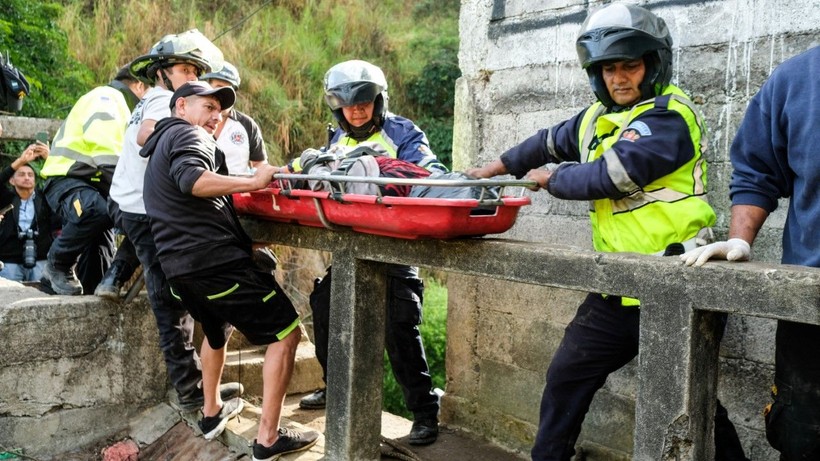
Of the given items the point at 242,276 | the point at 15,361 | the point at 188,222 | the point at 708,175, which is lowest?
the point at 15,361

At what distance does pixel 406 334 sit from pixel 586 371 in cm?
152

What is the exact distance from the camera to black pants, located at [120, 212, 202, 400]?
4.94 m

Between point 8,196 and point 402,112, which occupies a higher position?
point 402,112

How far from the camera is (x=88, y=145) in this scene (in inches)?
223

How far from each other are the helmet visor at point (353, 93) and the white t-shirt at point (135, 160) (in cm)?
101

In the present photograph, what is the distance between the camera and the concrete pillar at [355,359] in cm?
386

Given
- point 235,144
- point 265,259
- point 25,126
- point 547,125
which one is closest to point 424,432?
point 265,259

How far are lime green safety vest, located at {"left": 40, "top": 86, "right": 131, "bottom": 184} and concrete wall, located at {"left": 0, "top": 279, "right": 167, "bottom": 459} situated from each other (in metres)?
0.87

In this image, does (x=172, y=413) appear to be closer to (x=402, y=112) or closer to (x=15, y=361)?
(x=15, y=361)

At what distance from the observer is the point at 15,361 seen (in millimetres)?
5059

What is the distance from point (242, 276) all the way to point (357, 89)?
4.01 ft

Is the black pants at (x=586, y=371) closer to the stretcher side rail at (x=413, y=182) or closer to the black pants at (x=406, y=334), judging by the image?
the stretcher side rail at (x=413, y=182)

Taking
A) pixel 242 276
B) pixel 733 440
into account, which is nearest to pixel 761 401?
pixel 733 440

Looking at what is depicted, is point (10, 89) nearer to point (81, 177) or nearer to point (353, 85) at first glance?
point (81, 177)
